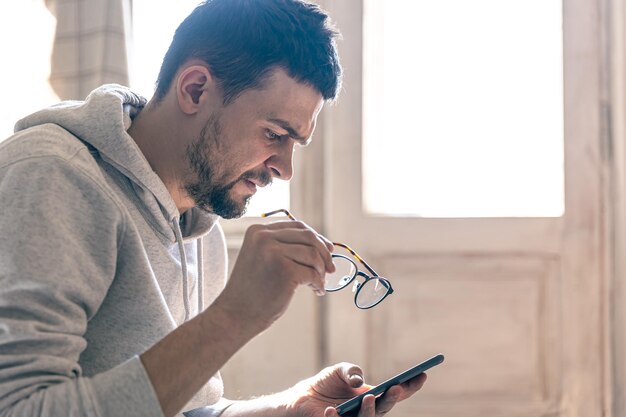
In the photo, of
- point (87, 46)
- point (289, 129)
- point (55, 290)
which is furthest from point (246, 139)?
point (87, 46)

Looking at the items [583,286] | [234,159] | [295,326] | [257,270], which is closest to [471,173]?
[583,286]

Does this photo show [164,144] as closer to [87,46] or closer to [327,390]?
[327,390]

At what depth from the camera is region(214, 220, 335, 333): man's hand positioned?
928 mm

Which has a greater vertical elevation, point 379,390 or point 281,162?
point 281,162

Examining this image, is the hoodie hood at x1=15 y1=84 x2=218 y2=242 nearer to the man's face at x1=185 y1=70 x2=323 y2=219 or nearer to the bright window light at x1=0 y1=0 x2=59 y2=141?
the man's face at x1=185 y1=70 x2=323 y2=219

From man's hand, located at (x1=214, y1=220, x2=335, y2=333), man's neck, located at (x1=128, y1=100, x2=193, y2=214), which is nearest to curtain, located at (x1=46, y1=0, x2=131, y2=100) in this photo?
man's neck, located at (x1=128, y1=100, x2=193, y2=214)

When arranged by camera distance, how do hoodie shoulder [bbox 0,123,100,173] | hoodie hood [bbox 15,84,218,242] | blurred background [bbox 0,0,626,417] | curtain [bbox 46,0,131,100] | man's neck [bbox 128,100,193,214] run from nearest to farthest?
1. hoodie shoulder [bbox 0,123,100,173]
2. hoodie hood [bbox 15,84,218,242]
3. man's neck [bbox 128,100,193,214]
4. curtain [bbox 46,0,131,100]
5. blurred background [bbox 0,0,626,417]

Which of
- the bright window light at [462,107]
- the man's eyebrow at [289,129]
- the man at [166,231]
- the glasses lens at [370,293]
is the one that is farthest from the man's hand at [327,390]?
the bright window light at [462,107]

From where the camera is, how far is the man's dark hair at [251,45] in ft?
3.97

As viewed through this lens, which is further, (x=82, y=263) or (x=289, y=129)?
(x=289, y=129)

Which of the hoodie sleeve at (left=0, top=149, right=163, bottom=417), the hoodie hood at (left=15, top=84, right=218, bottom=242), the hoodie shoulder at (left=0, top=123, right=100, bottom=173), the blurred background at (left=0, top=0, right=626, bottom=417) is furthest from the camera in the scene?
the blurred background at (left=0, top=0, right=626, bottom=417)

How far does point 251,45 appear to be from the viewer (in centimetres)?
121

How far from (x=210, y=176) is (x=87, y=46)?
0.92m

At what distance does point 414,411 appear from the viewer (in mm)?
2053
